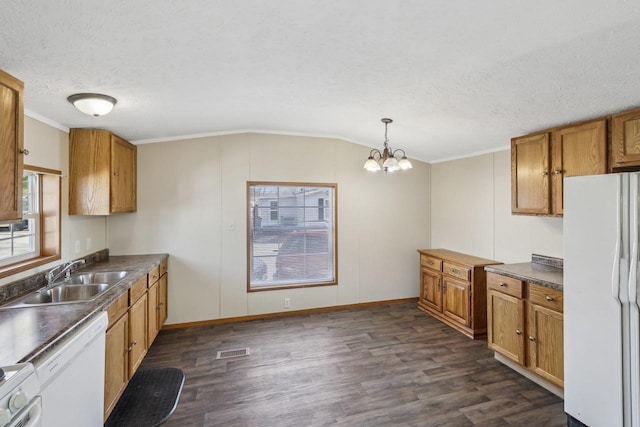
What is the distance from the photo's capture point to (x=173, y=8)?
1465 millimetres

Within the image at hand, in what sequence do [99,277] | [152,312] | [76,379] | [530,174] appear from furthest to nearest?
1. [152,312]
2. [530,174]
3. [99,277]
4. [76,379]

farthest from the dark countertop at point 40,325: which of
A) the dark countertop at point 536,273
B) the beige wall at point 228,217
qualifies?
the dark countertop at point 536,273

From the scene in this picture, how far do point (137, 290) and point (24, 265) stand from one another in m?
0.81

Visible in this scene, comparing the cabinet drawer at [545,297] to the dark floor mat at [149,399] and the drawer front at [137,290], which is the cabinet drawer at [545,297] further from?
the drawer front at [137,290]

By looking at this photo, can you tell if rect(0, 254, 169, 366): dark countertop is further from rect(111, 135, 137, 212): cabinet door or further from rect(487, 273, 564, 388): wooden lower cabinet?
rect(487, 273, 564, 388): wooden lower cabinet

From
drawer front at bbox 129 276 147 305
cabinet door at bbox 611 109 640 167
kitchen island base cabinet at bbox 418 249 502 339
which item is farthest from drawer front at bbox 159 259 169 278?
cabinet door at bbox 611 109 640 167

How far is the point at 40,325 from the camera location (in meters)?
1.67

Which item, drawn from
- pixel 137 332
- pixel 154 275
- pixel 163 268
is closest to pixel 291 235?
pixel 163 268

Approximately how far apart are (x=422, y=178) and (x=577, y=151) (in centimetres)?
250

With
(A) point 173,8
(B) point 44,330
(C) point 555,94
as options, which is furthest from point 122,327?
(C) point 555,94

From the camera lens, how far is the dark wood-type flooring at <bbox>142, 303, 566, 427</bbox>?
234cm

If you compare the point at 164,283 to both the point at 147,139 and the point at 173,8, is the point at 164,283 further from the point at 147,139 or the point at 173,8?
the point at 173,8

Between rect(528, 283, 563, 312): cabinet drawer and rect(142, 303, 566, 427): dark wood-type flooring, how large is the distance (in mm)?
748

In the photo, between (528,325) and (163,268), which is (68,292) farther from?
(528,325)
